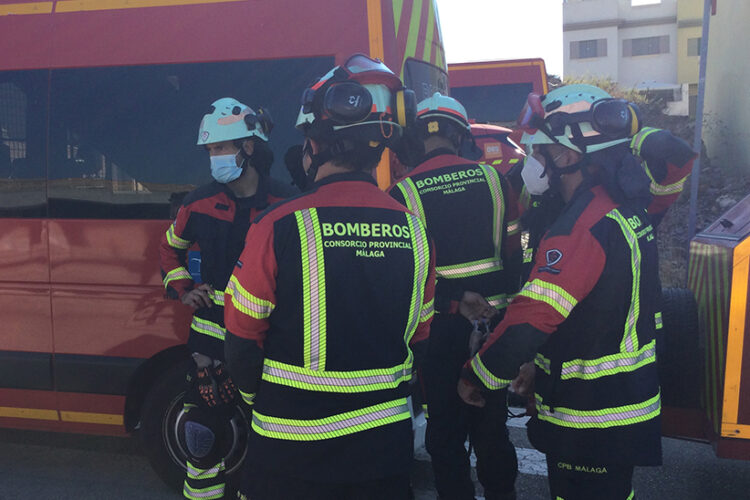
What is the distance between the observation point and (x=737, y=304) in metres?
3.01

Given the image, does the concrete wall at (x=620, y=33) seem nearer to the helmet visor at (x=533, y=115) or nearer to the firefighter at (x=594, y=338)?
the helmet visor at (x=533, y=115)

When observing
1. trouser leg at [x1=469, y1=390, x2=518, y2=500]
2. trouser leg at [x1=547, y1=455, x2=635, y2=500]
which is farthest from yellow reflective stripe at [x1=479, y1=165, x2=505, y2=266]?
trouser leg at [x1=547, y1=455, x2=635, y2=500]

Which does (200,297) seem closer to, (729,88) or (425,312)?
(425,312)

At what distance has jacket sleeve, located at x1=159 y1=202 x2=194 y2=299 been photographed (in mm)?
3346

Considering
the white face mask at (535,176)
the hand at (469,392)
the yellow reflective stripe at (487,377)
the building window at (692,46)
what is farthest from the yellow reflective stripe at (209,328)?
the building window at (692,46)

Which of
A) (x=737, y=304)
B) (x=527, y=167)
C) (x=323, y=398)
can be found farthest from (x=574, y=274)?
(x=737, y=304)

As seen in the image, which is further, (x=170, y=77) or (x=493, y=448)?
(x=170, y=77)

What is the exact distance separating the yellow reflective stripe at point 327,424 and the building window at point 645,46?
42524 mm

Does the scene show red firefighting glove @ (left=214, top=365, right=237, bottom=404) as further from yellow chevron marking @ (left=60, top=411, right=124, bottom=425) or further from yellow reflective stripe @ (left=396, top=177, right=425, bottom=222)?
yellow reflective stripe @ (left=396, top=177, right=425, bottom=222)

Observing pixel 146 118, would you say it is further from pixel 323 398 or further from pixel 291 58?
pixel 323 398

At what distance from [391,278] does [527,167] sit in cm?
105

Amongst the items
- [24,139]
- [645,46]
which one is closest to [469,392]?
[24,139]

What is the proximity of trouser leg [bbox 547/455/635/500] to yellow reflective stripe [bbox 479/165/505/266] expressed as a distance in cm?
119

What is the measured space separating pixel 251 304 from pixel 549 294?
998mm
